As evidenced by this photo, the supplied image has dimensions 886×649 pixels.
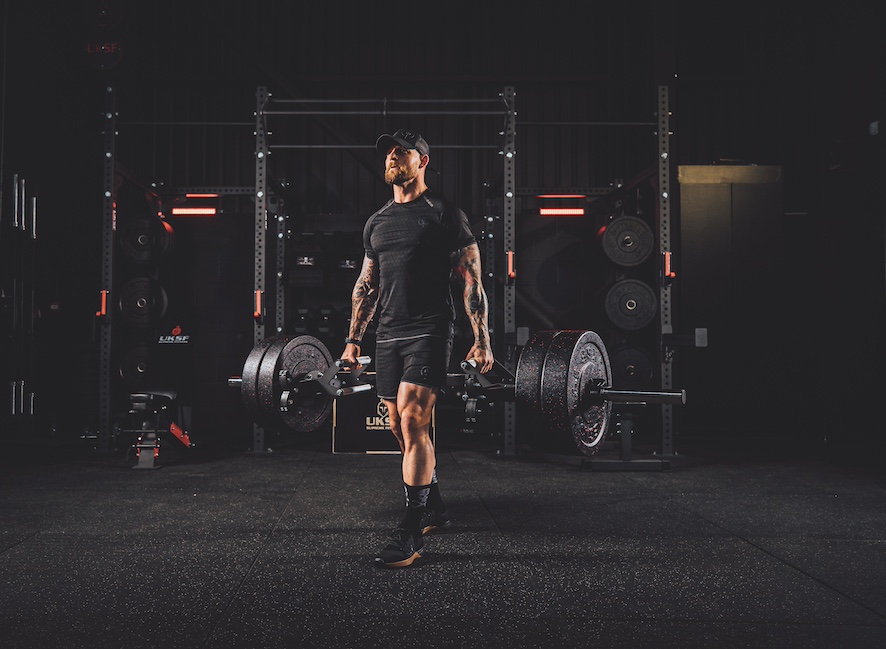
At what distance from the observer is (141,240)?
495cm

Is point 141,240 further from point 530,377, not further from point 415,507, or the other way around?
point 530,377

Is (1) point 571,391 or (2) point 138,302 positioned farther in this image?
(2) point 138,302

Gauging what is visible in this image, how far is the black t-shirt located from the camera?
2324mm

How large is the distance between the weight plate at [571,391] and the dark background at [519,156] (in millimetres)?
2821

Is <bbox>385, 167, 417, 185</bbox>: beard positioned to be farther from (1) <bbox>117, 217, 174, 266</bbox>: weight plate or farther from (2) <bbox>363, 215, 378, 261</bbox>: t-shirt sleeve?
(1) <bbox>117, 217, 174, 266</bbox>: weight plate

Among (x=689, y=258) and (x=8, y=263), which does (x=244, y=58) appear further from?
(x=689, y=258)

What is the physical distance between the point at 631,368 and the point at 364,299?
284 centimetres

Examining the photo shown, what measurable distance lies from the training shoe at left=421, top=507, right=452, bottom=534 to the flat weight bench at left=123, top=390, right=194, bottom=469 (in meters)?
2.25

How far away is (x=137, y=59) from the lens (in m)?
6.00

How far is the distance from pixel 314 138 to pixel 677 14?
147 inches

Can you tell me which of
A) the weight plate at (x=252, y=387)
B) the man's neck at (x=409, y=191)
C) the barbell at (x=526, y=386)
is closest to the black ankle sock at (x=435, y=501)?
the barbell at (x=526, y=386)

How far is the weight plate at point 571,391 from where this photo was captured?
2195mm

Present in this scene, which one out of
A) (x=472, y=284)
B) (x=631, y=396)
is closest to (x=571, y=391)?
(x=631, y=396)

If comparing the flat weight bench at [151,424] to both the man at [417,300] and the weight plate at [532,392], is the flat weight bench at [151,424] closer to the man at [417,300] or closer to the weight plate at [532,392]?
the man at [417,300]
